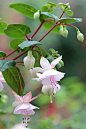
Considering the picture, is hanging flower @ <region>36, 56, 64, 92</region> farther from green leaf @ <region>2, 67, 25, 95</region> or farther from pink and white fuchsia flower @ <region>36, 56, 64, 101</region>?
green leaf @ <region>2, 67, 25, 95</region>

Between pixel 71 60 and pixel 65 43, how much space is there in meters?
0.33

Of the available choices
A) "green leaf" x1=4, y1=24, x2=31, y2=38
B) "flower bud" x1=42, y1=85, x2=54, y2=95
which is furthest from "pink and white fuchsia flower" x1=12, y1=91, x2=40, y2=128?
"green leaf" x1=4, y1=24, x2=31, y2=38

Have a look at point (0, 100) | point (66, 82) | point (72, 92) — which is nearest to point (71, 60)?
point (66, 82)

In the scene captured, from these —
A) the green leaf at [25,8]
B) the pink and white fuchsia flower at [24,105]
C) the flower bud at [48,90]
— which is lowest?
the pink and white fuchsia flower at [24,105]

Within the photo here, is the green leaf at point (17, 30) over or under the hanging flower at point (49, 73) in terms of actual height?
over

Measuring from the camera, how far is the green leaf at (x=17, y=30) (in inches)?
27.5

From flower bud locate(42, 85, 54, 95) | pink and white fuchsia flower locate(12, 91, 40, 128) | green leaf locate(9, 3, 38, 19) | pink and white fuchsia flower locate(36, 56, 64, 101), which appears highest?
green leaf locate(9, 3, 38, 19)

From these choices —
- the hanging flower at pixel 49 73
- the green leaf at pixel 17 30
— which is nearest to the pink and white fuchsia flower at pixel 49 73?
the hanging flower at pixel 49 73

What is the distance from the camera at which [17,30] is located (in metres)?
0.72

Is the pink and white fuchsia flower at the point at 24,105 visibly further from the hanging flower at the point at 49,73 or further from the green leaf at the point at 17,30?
the green leaf at the point at 17,30

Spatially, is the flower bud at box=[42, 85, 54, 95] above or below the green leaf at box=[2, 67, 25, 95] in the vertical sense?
below

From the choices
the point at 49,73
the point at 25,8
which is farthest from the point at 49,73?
the point at 25,8

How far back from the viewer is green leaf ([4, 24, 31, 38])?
697mm

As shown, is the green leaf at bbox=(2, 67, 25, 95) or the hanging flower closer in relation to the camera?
the hanging flower
